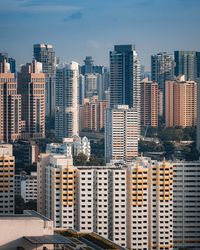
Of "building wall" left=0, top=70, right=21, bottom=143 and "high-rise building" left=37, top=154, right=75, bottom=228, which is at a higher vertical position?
"building wall" left=0, top=70, right=21, bottom=143

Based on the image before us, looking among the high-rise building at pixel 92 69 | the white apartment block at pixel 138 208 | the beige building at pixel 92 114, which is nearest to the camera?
the white apartment block at pixel 138 208

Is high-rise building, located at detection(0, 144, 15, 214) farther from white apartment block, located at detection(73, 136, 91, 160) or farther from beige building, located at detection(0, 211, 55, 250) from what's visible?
white apartment block, located at detection(73, 136, 91, 160)

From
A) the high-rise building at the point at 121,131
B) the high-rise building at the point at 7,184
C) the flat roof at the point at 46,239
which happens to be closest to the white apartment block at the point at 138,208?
the high-rise building at the point at 7,184

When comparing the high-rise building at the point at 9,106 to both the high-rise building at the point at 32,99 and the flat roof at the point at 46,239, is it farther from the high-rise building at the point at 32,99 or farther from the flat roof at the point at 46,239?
the flat roof at the point at 46,239

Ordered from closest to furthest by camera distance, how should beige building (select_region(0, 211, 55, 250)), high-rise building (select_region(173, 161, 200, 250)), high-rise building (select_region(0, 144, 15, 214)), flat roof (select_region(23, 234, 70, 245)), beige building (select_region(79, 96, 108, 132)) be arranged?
1. flat roof (select_region(23, 234, 70, 245))
2. beige building (select_region(0, 211, 55, 250))
3. high-rise building (select_region(0, 144, 15, 214))
4. high-rise building (select_region(173, 161, 200, 250))
5. beige building (select_region(79, 96, 108, 132))

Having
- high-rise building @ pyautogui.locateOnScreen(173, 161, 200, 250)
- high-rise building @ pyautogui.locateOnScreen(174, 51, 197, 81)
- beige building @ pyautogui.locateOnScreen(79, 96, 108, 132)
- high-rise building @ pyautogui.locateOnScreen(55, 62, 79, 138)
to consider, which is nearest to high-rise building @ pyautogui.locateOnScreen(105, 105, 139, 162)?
high-rise building @ pyautogui.locateOnScreen(55, 62, 79, 138)
